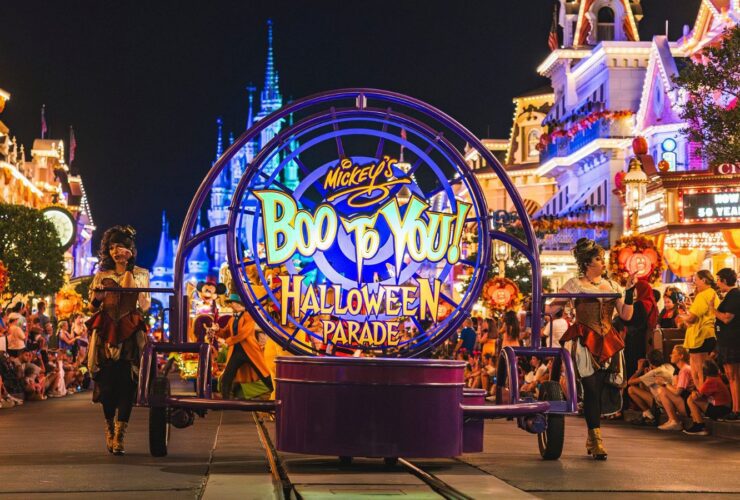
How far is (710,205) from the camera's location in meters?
27.9

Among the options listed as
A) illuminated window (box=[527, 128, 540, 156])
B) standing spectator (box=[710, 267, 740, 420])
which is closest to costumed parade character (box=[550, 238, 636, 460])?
standing spectator (box=[710, 267, 740, 420])

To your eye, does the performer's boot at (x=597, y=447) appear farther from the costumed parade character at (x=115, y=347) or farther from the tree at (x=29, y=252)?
the tree at (x=29, y=252)

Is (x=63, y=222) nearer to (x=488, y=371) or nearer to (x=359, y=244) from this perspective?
(x=488, y=371)

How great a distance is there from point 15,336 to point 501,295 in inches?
523

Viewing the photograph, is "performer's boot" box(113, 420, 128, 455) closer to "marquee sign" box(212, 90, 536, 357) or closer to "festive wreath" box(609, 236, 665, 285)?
"marquee sign" box(212, 90, 536, 357)

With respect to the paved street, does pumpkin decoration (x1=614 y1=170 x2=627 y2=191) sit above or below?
above

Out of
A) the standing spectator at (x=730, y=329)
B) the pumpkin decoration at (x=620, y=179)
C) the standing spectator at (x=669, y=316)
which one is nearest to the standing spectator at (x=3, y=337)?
the standing spectator at (x=669, y=316)

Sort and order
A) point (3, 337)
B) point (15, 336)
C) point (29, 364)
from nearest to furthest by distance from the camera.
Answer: point (3, 337) → point (15, 336) → point (29, 364)

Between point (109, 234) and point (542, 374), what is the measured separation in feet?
30.3

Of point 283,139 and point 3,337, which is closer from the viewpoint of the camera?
point 283,139

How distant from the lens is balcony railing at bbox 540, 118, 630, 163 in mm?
55875

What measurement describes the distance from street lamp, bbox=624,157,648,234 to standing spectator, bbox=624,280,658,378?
13876 mm

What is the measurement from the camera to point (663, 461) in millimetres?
11680

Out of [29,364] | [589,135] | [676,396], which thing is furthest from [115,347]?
[589,135]
